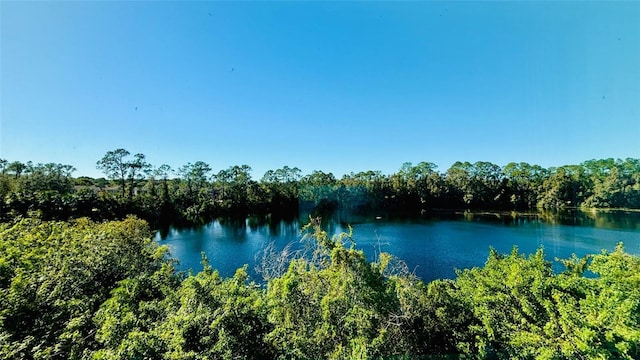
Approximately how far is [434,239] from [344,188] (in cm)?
2582

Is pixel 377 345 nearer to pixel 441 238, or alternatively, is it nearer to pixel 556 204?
pixel 441 238

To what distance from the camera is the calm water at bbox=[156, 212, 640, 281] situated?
62.0 ft

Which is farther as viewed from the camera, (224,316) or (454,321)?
(454,321)

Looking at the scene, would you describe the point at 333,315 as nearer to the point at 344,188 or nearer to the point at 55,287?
the point at 55,287

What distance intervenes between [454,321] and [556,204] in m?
53.7

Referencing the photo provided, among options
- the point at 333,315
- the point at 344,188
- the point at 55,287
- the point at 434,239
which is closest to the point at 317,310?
the point at 333,315

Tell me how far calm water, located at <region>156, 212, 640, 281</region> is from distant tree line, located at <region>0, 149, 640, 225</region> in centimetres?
609

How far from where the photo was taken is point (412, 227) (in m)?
33.0

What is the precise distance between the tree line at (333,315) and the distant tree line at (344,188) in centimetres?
2933

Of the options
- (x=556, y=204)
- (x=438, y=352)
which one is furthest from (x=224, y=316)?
(x=556, y=204)

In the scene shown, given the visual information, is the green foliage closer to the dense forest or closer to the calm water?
the dense forest

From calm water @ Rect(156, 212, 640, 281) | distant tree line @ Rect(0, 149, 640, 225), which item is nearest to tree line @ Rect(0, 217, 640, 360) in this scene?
calm water @ Rect(156, 212, 640, 281)

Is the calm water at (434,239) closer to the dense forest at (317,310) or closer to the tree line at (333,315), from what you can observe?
the dense forest at (317,310)

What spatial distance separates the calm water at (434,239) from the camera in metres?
18.9
